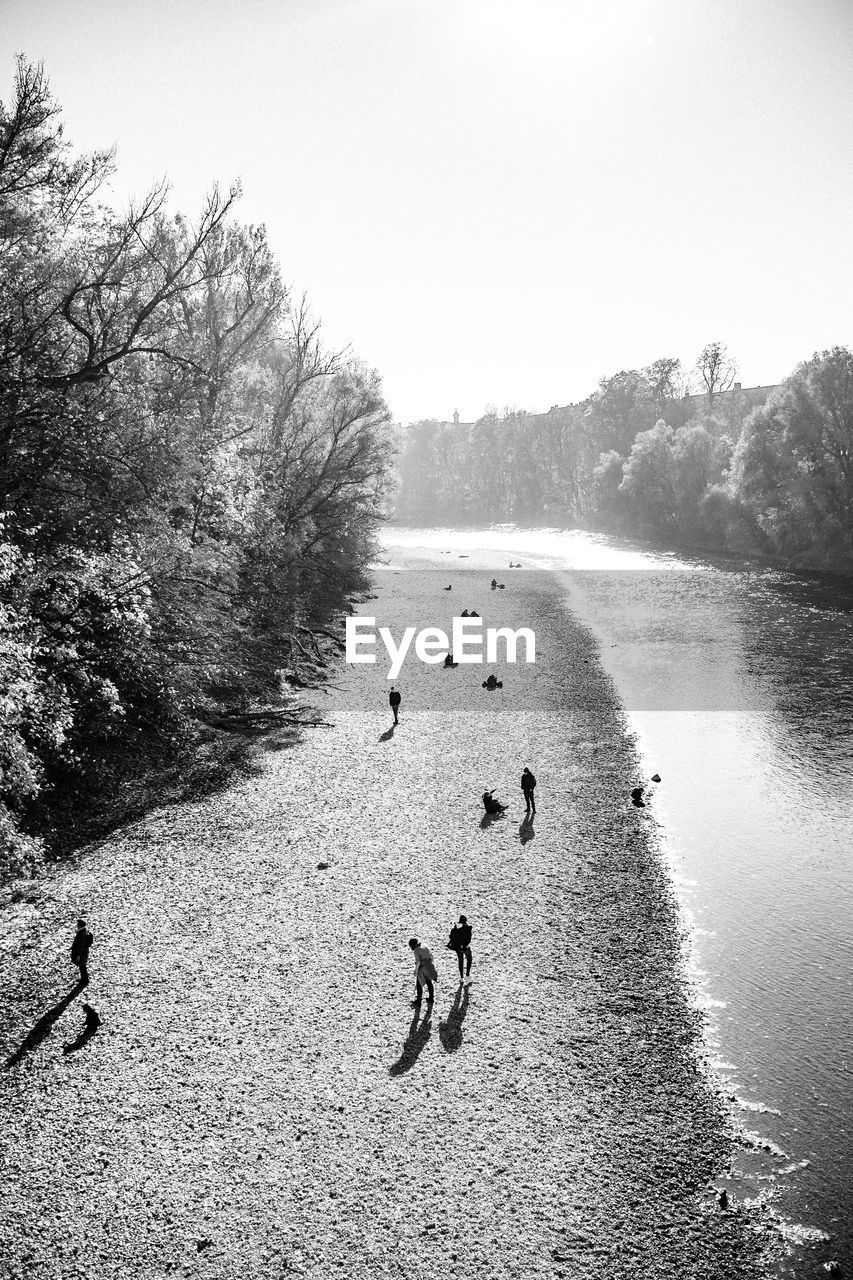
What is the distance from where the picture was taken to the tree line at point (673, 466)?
65.1 m

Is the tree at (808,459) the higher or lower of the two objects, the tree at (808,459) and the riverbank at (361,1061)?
the higher

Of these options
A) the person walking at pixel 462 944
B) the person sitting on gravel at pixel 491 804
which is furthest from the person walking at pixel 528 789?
the person walking at pixel 462 944

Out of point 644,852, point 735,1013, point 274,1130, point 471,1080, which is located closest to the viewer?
point 274,1130

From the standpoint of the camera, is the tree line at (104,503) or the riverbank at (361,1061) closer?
the riverbank at (361,1061)

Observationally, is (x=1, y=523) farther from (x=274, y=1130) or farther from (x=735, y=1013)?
(x=735, y=1013)

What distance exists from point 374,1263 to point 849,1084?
354 inches

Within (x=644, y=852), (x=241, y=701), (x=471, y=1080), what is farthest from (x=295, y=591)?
(x=471, y=1080)

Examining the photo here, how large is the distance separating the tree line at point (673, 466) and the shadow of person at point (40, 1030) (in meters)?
68.6

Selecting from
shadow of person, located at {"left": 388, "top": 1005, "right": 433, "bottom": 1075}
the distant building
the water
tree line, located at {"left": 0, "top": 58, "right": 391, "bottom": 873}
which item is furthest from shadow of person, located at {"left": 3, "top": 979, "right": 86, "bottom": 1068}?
the distant building

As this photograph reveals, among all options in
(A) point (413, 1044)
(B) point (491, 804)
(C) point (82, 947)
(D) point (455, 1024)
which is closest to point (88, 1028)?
(C) point (82, 947)

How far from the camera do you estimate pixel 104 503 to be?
19969mm

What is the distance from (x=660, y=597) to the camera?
60.9m

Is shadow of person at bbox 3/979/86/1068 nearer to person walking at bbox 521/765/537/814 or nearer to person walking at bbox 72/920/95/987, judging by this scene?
person walking at bbox 72/920/95/987

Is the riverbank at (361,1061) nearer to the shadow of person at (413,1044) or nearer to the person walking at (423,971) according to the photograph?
the shadow of person at (413,1044)
